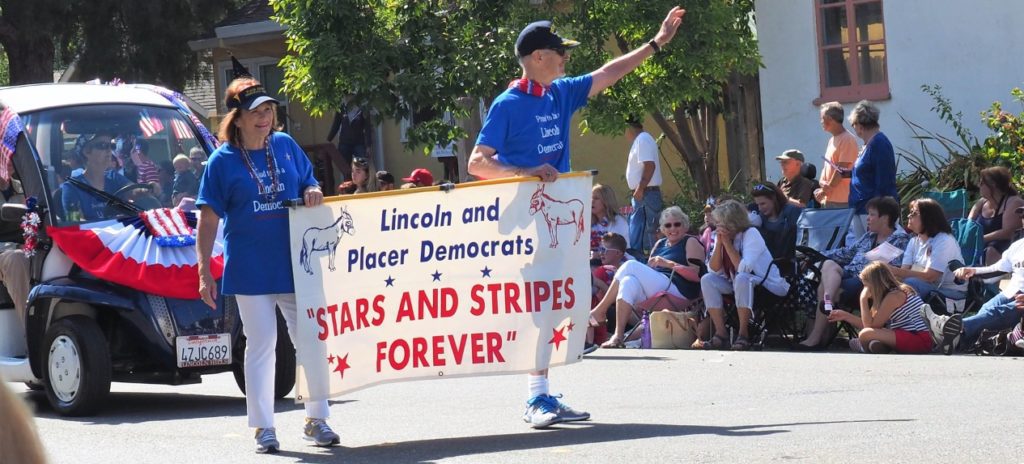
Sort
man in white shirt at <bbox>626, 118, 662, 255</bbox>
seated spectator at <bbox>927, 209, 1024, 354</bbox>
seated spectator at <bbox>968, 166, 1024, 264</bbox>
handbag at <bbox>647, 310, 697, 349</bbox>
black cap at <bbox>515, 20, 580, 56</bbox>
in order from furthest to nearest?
man in white shirt at <bbox>626, 118, 662, 255</bbox>, handbag at <bbox>647, 310, 697, 349</bbox>, seated spectator at <bbox>968, 166, 1024, 264</bbox>, seated spectator at <bbox>927, 209, 1024, 354</bbox>, black cap at <bbox>515, 20, 580, 56</bbox>

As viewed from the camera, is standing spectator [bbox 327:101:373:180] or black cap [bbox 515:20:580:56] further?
standing spectator [bbox 327:101:373:180]

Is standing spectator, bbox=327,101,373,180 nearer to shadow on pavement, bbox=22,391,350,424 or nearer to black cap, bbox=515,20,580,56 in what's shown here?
shadow on pavement, bbox=22,391,350,424

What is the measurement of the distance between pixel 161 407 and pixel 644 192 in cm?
700

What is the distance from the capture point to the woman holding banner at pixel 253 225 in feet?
25.9

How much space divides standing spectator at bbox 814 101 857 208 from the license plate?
679 cm

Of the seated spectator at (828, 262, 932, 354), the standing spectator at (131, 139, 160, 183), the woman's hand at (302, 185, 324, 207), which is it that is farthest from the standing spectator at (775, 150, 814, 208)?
the woman's hand at (302, 185, 324, 207)

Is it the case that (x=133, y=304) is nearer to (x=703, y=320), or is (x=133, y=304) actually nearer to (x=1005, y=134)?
(x=703, y=320)

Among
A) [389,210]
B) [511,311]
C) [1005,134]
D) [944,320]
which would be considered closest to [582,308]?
[511,311]

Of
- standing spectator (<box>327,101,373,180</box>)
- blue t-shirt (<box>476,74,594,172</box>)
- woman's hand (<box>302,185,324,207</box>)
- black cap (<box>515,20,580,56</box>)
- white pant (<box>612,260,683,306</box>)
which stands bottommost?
white pant (<box>612,260,683,306</box>)

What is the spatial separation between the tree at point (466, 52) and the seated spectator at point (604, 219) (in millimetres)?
3216

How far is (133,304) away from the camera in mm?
10000

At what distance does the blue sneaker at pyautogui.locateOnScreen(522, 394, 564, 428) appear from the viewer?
27.2 ft

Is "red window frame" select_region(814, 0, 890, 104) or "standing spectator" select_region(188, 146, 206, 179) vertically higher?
"red window frame" select_region(814, 0, 890, 104)

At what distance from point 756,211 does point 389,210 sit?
280 inches
